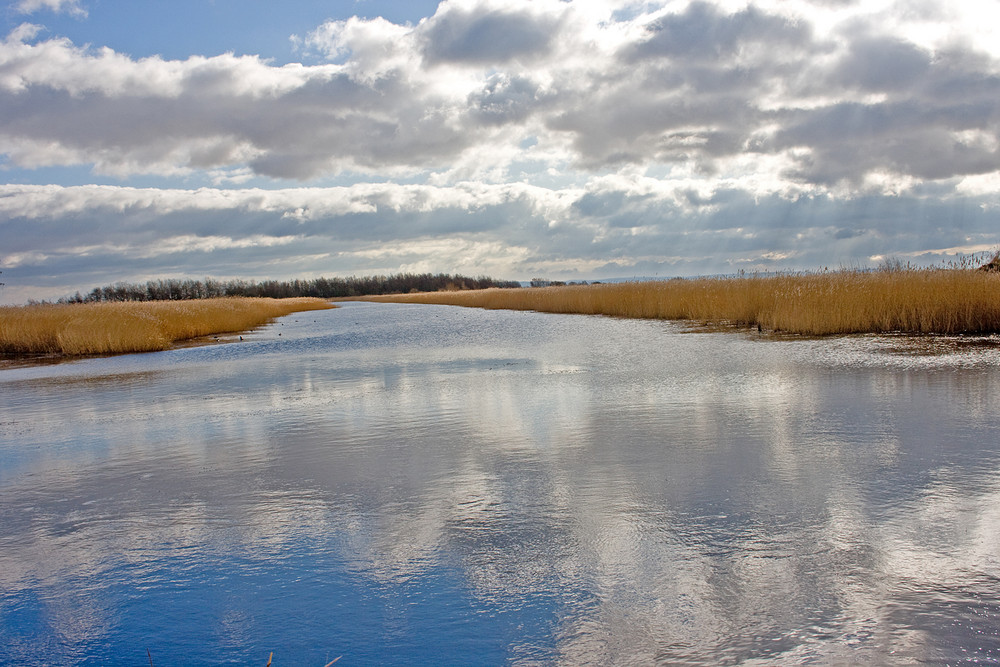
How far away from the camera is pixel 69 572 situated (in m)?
2.56

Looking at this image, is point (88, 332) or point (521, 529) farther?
point (88, 332)

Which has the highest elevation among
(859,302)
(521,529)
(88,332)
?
(88,332)

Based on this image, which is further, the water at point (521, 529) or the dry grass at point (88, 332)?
the dry grass at point (88, 332)

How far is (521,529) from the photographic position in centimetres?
274

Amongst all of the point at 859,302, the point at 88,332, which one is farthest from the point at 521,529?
A: the point at 88,332

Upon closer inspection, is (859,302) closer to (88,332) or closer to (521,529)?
(521,529)

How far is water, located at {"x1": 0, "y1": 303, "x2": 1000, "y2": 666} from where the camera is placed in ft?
6.47

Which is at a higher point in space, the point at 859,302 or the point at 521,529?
the point at 859,302

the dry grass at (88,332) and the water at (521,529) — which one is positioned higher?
the dry grass at (88,332)

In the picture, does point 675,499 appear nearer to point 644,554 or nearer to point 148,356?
point 644,554

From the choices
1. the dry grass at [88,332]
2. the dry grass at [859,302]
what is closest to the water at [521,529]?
the dry grass at [859,302]

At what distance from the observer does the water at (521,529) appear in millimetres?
1973

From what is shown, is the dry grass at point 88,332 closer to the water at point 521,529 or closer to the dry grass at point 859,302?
the water at point 521,529

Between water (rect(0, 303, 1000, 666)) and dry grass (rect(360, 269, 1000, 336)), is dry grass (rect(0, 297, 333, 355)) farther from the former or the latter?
dry grass (rect(360, 269, 1000, 336))
